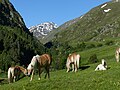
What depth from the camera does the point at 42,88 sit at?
2377 cm

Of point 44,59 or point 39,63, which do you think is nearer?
point 39,63

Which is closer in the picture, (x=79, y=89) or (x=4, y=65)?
(x=79, y=89)

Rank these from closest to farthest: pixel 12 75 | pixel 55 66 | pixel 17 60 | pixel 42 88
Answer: pixel 42 88 < pixel 12 75 < pixel 55 66 < pixel 17 60

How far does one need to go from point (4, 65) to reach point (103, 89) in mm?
143896

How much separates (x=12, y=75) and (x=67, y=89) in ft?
58.0

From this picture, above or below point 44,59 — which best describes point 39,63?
below

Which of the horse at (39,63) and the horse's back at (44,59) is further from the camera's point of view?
the horse's back at (44,59)

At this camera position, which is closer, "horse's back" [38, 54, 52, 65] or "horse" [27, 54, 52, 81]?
"horse" [27, 54, 52, 81]

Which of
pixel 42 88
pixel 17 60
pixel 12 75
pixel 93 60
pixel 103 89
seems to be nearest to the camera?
pixel 103 89

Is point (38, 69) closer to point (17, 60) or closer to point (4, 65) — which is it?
point (4, 65)

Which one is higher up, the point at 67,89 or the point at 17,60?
the point at 17,60

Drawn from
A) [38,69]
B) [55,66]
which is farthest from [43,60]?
[55,66]

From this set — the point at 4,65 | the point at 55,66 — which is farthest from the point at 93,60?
the point at 4,65

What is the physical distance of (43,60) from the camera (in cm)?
3000
